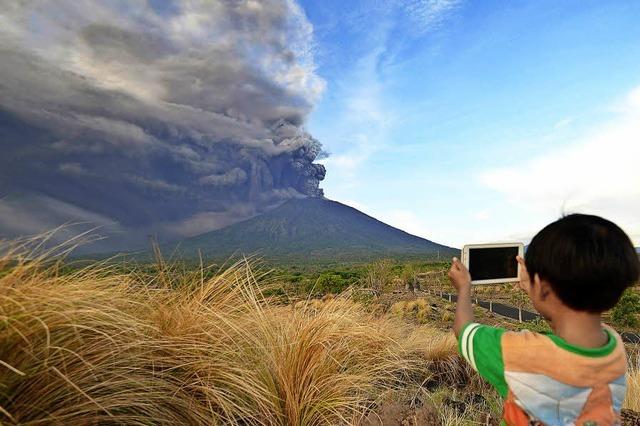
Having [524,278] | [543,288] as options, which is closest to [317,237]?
[524,278]

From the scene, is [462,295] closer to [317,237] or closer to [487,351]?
[487,351]

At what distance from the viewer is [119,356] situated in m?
2.63

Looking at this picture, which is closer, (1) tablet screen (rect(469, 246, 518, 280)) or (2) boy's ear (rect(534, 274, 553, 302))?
(2) boy's ear (rect(534, 274, 553, 302))

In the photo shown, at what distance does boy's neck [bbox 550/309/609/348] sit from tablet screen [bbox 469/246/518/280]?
44cm

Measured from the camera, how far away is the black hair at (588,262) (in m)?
1.56

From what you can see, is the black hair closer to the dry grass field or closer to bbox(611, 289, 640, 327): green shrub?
the dry grass field

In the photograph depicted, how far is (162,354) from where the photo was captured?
301cm

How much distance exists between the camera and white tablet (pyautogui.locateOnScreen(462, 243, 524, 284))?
6.85ft

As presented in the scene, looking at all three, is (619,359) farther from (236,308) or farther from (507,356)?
(236,308)

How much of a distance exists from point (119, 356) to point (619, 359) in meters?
2.23

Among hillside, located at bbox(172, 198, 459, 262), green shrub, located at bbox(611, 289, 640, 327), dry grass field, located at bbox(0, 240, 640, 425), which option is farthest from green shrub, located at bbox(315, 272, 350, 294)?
hillside, located at bbox(172, 198, 459, 262)

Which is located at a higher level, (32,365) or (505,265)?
(505,265)

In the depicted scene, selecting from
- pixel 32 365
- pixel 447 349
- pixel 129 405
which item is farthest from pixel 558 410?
pixel 447 349

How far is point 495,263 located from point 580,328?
512 mm
